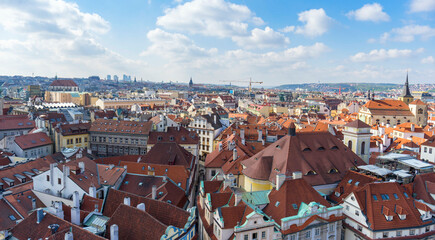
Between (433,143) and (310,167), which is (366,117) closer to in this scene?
(433,143)

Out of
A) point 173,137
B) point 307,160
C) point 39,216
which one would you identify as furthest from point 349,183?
point 173,137

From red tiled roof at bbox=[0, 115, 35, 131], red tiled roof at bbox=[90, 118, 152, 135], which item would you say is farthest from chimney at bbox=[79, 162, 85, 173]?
red tiled roof at bbox=[0, 115, 35, 131]

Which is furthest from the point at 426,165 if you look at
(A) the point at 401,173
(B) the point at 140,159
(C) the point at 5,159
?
(C) the point at 5,159

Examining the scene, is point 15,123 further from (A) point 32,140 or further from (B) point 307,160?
(B) point 307,160

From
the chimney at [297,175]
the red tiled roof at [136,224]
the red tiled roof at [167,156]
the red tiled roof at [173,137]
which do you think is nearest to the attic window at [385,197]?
the chimney at [297,175]

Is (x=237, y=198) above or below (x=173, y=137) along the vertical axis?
below

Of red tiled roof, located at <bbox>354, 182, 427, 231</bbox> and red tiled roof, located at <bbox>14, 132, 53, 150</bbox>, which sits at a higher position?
red tiled roof, located at <bbox>14, 132, 53, 150</bbox>

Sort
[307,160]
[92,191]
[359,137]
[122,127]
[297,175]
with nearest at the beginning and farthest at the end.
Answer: [297,175], [92,191], [307,160], [359,137], [122,127]

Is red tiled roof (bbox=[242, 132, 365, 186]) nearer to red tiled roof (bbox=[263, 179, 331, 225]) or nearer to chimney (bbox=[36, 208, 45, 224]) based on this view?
red tiled roof (bbox=[263, 179, 331, 225])
